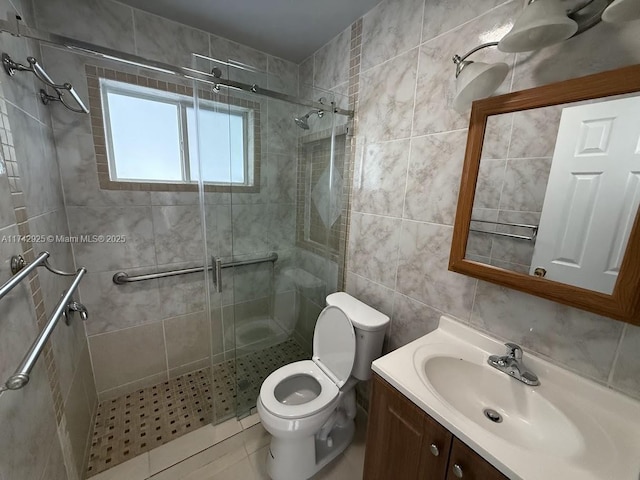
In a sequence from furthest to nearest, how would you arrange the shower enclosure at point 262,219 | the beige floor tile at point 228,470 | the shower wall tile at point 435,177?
the shower enclosure at point 262,219
the beige floor tile at point 228,470
the shower wall tile at point 435,177

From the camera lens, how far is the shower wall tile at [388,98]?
132 cm

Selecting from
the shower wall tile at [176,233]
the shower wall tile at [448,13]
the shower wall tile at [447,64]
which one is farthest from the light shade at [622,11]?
the shower wall tile at [176,233]

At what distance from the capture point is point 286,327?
201cm

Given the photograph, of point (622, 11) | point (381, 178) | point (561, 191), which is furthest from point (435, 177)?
point (622, 11)

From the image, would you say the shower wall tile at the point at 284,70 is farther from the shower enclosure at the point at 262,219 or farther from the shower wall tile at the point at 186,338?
the shower wall tile at the point at 186,338

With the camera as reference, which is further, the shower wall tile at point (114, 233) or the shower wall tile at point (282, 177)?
the shower wall tile at point (282, 177)

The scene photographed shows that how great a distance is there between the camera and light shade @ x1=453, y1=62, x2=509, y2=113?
0.92 meters

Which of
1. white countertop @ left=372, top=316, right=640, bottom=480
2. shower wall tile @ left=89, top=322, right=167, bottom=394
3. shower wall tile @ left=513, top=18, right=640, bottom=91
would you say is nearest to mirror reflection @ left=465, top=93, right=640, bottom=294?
shower wall tile @ left=513, top=18, right=640, bottom=91

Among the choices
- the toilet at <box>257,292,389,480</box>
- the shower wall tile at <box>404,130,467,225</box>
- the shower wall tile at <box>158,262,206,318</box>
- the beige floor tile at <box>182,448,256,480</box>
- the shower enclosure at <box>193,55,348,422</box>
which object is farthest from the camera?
the shower wall tile at <box>158,262,206,318</box>

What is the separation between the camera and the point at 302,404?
1351mm

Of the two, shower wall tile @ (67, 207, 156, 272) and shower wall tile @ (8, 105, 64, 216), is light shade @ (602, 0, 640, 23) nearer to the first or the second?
shower wall tile @ (8, 105, 64, 216)

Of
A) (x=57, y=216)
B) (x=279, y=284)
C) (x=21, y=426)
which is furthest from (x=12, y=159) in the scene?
(x=279, y=284)

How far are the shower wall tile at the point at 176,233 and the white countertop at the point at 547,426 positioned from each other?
163 centimetres

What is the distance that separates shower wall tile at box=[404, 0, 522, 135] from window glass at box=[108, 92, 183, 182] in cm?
167
